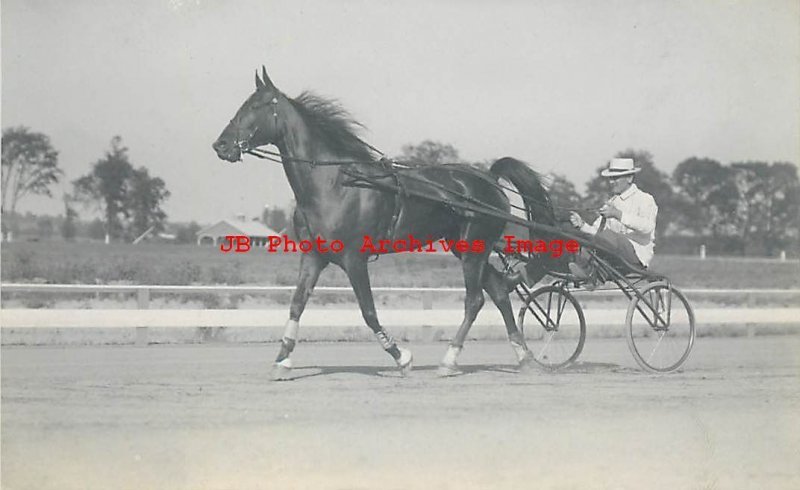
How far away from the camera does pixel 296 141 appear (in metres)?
7.14

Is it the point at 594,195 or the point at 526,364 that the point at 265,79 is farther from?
the point at 594,195

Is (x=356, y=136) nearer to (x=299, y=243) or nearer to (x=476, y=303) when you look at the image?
(x=299, y=243)

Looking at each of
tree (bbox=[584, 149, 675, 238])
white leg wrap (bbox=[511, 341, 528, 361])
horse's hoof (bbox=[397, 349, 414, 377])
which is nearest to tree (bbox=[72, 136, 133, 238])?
horse's hoof (bbox=[397, 349, 414, 377])

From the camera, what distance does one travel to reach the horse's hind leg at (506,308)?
8.16m

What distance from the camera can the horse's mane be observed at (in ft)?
23.7

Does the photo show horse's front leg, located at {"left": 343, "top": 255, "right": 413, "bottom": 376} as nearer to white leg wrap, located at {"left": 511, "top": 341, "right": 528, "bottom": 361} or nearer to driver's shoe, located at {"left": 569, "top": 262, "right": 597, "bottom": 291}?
white leg wrap, located at {"left": 511, "top": 341, "right": 528, "bottom": 361}

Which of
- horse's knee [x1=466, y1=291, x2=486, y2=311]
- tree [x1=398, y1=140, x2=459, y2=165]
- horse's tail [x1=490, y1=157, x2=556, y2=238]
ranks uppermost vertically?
tree [x1=398, y1=140, x2=459, y2=165]

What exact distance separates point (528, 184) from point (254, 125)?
8.94ft

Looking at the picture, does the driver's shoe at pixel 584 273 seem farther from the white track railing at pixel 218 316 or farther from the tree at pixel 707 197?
the tree at pixel 707 197

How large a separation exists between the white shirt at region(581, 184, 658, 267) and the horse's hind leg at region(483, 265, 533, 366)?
1.10 meters

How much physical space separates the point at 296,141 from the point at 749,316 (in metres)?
6.86

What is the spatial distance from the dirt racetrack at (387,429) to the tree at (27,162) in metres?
1.77

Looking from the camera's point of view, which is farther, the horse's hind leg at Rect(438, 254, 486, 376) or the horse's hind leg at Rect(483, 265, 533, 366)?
the horse's hind leg at Rect(483, 265, 533, 366)

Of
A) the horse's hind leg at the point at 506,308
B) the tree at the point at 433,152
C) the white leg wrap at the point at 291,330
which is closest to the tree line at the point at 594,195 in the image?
the tree at the point at 433,152
